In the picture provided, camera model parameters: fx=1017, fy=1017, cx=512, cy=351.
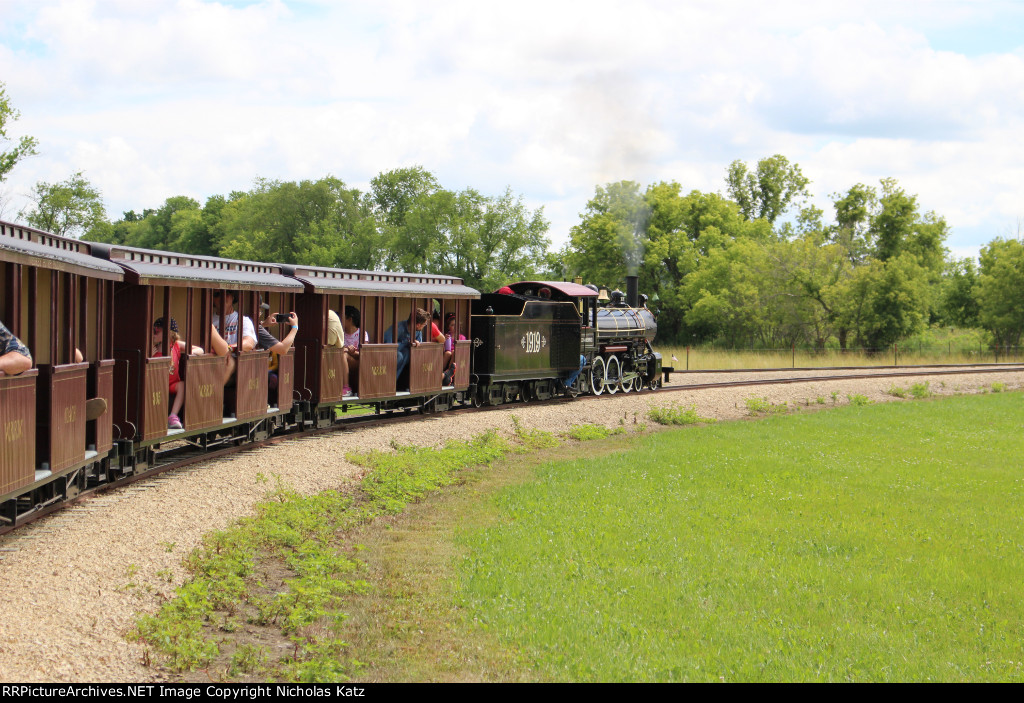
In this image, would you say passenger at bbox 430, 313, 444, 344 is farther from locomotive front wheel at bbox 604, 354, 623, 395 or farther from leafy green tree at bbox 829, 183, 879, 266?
leafy green tree at bbox 829, 183, 879, 266

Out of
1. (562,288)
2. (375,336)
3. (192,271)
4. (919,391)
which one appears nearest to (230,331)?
(192,271)

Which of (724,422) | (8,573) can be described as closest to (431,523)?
(8,573)

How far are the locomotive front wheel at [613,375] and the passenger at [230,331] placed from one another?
1524cm

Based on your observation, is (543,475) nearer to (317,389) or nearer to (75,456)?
(317,389)

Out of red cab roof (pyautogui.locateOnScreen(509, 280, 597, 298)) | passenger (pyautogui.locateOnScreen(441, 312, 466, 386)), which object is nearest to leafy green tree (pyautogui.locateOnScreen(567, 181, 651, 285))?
red cab roof (pyautogui.locateOnScreen(509, 280, 597, 298))

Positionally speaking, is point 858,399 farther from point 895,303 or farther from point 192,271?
point 895,303

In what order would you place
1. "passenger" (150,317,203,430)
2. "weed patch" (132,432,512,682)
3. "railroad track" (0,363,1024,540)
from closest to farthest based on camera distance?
1. "weed patch" (132,432,512,682)
2. "railroad track" (0,363,1024,540)
3. "passenger" (150,317,203,430)

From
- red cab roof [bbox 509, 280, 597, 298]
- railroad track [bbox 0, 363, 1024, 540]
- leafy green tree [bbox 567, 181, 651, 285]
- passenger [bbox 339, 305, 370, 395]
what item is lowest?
railroad track [bbox 0, 363, 1024, 540]

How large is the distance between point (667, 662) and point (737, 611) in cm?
152

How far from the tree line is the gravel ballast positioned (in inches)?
990

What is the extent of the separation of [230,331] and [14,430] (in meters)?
5.71

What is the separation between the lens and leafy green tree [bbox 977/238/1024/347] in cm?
5450

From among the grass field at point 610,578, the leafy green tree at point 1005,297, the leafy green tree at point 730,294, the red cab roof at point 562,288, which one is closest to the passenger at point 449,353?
the red cab roof at point 562,288

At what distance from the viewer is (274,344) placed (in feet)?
50.4
